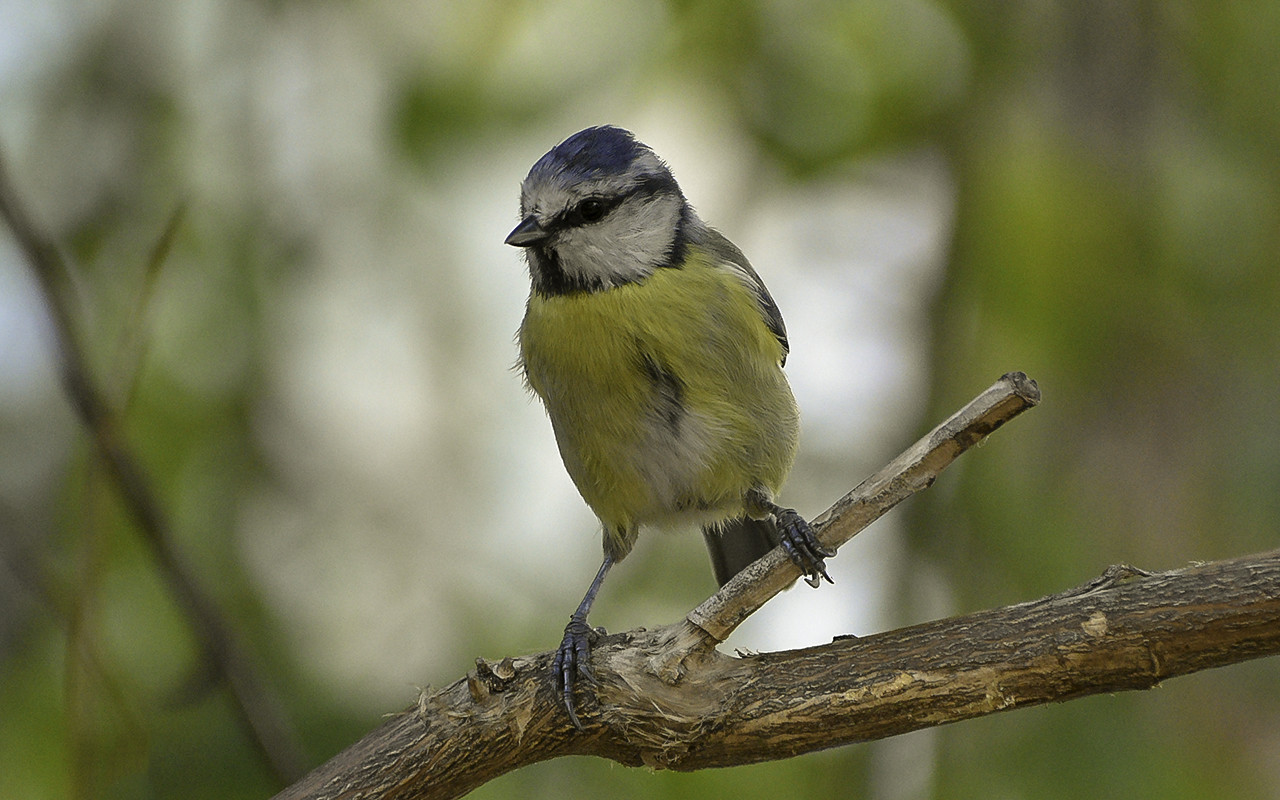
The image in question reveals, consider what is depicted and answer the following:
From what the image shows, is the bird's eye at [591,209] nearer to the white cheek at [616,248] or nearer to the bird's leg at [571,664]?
the white cheek at [616,248]

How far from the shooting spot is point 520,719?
1.88 metres

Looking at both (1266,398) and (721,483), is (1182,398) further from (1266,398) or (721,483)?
(721,483)

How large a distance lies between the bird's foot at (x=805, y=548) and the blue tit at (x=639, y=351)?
2 centimetres

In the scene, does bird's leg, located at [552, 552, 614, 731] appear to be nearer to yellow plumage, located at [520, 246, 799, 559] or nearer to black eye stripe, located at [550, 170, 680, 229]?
yellow plumage, located at [520, 246, 799, 559]

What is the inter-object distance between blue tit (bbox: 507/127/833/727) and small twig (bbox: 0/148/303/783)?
0.62 metres

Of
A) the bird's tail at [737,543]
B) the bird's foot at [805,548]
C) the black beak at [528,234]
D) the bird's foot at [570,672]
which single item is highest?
the black beak at [528,234]

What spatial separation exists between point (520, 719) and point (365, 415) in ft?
5.75

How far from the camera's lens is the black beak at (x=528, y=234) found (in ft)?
7.69

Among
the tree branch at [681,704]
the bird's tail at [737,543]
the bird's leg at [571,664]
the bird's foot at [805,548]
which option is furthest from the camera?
the bird's tail at [737,543]

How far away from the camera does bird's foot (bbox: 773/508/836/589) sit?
1985mm

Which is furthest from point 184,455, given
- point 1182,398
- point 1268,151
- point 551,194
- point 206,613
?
point 1268,151

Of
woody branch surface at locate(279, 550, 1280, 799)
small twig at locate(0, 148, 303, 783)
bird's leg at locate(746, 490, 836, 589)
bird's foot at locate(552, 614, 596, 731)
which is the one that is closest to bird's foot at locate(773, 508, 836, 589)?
bird's leg at locate(746, 490, 836, 589)

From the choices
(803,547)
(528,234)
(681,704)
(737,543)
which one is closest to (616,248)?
(528,234)

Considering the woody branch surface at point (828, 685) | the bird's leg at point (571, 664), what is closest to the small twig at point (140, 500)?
the woody branch surface at point (828, 685)
